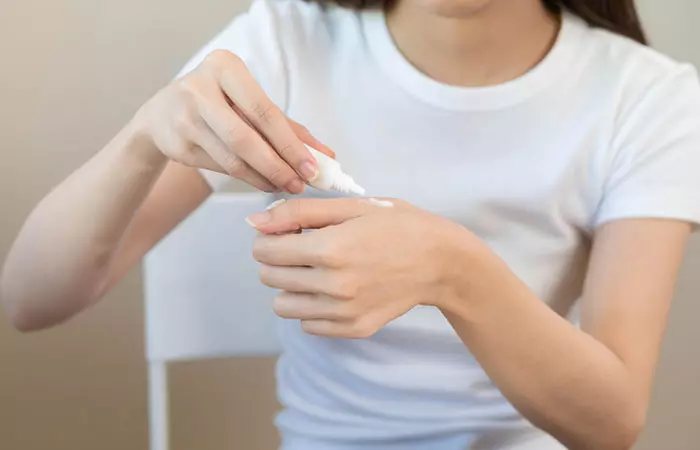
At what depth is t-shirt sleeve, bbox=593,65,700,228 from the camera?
610 millimetres

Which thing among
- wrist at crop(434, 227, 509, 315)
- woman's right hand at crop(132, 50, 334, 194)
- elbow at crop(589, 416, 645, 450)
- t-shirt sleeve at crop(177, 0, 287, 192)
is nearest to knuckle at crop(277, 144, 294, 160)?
woman's right hand at crop(132, 50, 334, 194)

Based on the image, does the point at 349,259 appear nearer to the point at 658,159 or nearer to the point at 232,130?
the point at 232,130

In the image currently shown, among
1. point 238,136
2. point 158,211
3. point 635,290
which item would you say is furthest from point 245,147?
point 635,290

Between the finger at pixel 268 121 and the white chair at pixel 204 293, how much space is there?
0.95ft

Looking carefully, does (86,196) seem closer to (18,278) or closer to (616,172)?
(18,278)

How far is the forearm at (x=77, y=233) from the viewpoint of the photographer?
1.76ft

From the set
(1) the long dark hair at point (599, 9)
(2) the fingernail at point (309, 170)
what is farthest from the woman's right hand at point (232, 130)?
(1) the long dark hair at point (599, 9)

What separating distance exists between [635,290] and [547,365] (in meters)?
0.11

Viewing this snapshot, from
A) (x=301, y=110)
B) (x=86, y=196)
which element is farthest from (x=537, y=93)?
(x=86, y=196)

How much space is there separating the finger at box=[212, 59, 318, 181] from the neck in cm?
23

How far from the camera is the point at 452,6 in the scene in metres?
0.56

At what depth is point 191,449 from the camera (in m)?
1.01

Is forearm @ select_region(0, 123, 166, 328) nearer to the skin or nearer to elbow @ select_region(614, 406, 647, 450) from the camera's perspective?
the skin

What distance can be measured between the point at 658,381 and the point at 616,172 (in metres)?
0.51
